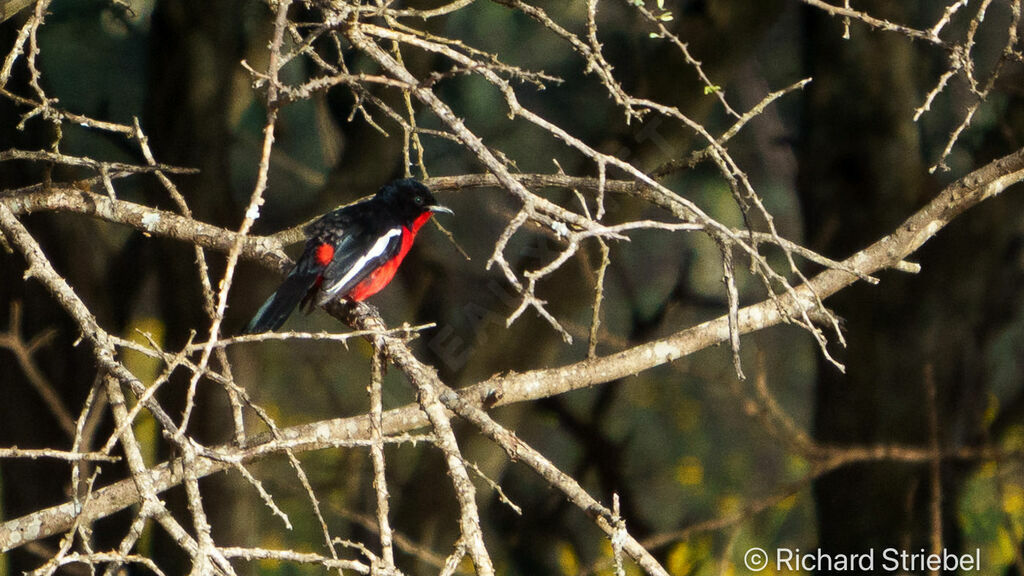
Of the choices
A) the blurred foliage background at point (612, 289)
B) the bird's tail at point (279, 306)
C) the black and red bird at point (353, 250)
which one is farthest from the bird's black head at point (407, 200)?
the blurred foliage background at point (612, 289)

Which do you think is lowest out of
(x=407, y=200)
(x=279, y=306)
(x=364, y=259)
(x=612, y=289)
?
(x=279, y=306)

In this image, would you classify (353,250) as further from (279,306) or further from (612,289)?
→ (612,289)

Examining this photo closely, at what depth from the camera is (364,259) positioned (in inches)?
118

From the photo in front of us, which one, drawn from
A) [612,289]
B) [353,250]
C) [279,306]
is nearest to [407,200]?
[353,250]

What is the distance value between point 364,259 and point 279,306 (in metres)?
0.33

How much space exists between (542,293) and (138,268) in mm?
2184

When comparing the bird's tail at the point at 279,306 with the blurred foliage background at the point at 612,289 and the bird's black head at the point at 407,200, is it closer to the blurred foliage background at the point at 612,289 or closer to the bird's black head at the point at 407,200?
the bird's black head at the point at 407,200

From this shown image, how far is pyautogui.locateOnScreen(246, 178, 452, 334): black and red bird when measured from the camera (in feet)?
9.16

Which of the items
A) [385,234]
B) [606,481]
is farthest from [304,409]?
[385,234]

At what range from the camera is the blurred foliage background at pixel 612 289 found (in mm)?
4719

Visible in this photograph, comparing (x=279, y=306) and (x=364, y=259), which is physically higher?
(x=364, y=259)

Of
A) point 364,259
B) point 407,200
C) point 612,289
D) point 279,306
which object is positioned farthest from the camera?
point 612,289

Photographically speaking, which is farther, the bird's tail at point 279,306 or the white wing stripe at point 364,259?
the white wing stripe at point 364,259

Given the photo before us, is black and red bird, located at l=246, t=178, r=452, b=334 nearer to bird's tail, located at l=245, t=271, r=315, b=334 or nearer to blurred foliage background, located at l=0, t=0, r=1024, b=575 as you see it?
bird's tail, located at l=245, t=271, r=315, b=334
